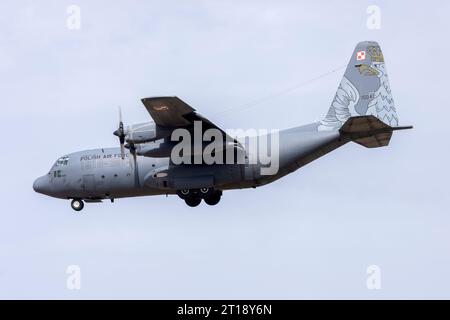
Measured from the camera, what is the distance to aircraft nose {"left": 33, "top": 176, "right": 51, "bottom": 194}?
4981cm

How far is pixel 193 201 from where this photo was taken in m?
47.6

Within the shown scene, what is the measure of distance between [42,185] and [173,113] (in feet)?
→ 28.4


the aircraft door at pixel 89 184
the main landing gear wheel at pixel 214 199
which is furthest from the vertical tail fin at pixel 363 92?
the aircraft door at pixel 89 184

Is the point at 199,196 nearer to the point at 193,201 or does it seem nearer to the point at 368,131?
the point at 193,201

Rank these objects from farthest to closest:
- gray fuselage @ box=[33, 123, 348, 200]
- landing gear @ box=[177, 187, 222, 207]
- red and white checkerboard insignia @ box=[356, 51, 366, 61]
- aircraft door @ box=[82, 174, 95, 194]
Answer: aircraft door @ box=[82, 174, 95, 194] → red and white checkerboard insignia @ box=[356, 51, 366, 61] → landing gear @ box=[177, 187, 222, 207] → gray fuselage @ box=[33, 123, 348, 200]

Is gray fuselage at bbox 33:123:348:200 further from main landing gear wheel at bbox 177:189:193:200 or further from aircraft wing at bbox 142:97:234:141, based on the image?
aircraft wing at bbox 142:97:234:141

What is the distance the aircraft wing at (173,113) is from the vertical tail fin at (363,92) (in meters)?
4.81

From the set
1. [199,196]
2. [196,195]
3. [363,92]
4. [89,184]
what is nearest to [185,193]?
[196,195]

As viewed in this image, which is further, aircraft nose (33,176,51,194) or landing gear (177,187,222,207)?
aircraft nose (33,176,51,194)

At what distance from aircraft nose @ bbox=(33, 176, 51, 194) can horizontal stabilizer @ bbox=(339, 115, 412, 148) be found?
1257 cm

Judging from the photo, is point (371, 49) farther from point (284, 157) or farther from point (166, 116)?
point (166, 116)

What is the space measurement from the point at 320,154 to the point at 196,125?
16.1ft

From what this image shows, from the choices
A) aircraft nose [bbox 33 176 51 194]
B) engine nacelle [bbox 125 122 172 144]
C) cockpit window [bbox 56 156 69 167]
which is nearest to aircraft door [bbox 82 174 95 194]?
cockpit window [bbox 56 156 69 167]

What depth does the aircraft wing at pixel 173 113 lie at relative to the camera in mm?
43094
